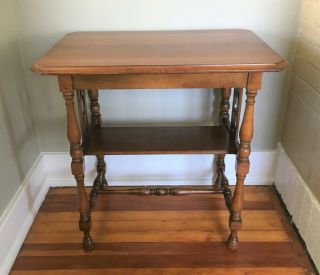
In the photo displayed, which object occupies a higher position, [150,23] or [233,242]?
[150,23]

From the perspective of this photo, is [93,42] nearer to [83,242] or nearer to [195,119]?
[195,119]

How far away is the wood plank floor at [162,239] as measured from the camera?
1.45m

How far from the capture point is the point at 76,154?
132cm

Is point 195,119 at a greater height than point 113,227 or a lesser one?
greater

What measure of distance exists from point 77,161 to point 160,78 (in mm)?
447

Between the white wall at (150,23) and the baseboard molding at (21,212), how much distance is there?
0.38m

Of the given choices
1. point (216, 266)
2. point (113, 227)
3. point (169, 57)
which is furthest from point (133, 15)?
point (216, 266)

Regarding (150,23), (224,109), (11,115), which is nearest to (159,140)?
(224,109)

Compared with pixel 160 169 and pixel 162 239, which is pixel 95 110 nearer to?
pixel 160 169

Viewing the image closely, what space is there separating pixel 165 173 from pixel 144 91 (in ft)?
1.52

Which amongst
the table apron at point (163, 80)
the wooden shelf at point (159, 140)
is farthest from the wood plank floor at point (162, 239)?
the table apron at point (163, 80)

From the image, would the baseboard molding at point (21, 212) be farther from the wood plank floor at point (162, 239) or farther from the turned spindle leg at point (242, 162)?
the turned spindle leg at point (242, 162)

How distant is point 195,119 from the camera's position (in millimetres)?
1770

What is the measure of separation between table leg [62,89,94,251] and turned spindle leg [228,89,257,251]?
59 cm
